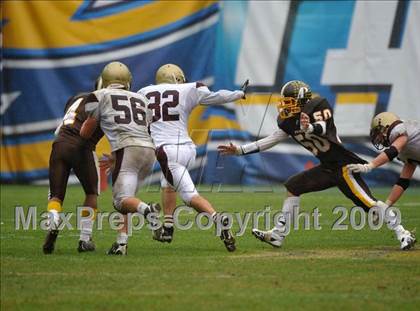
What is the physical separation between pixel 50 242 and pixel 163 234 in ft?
3.22

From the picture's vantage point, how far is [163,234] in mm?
8367

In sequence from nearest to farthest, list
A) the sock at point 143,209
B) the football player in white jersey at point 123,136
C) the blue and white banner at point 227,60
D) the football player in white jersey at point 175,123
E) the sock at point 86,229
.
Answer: the sock at point 143,209, the football player in white jersey at point 123,136, the sock at point 86,229, the football player in white jersey at point 175,123, the blue and white banner at point 227,60

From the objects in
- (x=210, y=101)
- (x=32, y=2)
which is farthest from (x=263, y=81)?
(x=210, y=101)

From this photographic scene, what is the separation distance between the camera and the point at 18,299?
19.4ft

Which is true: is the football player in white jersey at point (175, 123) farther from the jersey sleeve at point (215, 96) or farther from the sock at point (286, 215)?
the sock at point (286, 215)

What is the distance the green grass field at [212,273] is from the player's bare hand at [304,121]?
1082mm

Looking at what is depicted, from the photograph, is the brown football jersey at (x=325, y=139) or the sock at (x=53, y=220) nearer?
the sock at (x=53, y=220)

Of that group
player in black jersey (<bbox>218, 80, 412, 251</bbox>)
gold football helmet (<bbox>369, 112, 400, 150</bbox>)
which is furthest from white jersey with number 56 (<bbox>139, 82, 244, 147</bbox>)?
gold football helmet (<bbox>369, 112, 400, 150</bbox>)

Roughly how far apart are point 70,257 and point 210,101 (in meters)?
1.93

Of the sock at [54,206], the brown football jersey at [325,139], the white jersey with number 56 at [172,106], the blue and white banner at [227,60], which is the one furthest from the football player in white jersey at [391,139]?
the blue and white banner at [227,60]

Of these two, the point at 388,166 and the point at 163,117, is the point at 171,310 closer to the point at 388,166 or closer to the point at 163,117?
the point at 163,117

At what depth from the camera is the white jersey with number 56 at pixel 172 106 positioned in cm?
865

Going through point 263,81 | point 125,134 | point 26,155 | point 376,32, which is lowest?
point 26,155

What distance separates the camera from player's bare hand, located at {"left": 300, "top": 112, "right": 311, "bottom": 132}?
8.33 meters
